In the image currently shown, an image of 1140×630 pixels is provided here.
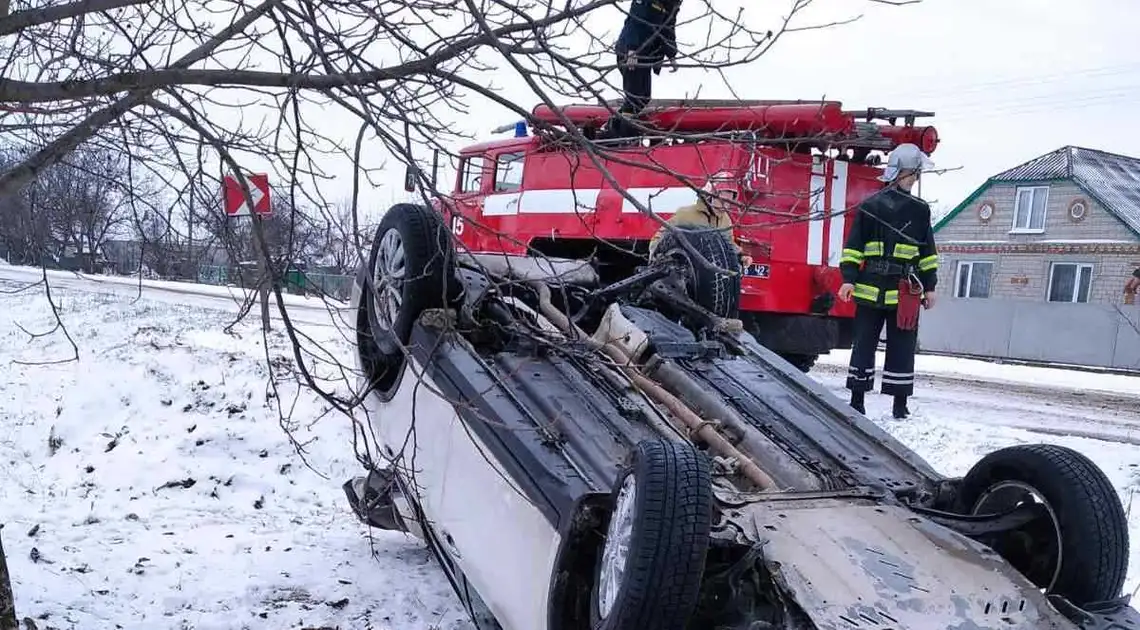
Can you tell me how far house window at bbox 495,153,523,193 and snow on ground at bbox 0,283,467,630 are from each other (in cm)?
254

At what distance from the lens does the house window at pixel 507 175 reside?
29.5 ft

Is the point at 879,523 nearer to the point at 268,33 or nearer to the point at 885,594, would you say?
the point at 885,594

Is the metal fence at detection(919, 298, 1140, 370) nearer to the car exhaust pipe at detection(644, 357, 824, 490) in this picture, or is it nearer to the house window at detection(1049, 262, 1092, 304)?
the house window at detection(1049, 262, 1092, 304)

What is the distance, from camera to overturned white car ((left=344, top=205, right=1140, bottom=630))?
222 cm

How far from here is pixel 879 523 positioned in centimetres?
256

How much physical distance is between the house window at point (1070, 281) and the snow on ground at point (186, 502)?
20.2 m

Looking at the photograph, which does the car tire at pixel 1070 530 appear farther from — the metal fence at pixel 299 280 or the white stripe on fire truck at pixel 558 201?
the white stripe on fire truck at pixel 558 201

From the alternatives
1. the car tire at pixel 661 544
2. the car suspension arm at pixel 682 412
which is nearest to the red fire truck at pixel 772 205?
the car suspension arm at pixel 682 412

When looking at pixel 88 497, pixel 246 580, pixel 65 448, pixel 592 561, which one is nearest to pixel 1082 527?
pixel 592 561

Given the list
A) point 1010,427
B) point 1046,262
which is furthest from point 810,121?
point 1046,262

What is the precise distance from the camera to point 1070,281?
22359 millimetres

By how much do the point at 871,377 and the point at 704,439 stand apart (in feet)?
11.3

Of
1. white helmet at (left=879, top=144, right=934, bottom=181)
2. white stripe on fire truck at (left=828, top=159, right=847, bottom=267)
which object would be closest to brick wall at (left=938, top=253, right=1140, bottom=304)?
white stripe on fire truck at (left=828, top=159, right=847, bottom=267)

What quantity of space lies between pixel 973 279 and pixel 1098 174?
3883 millimetres
